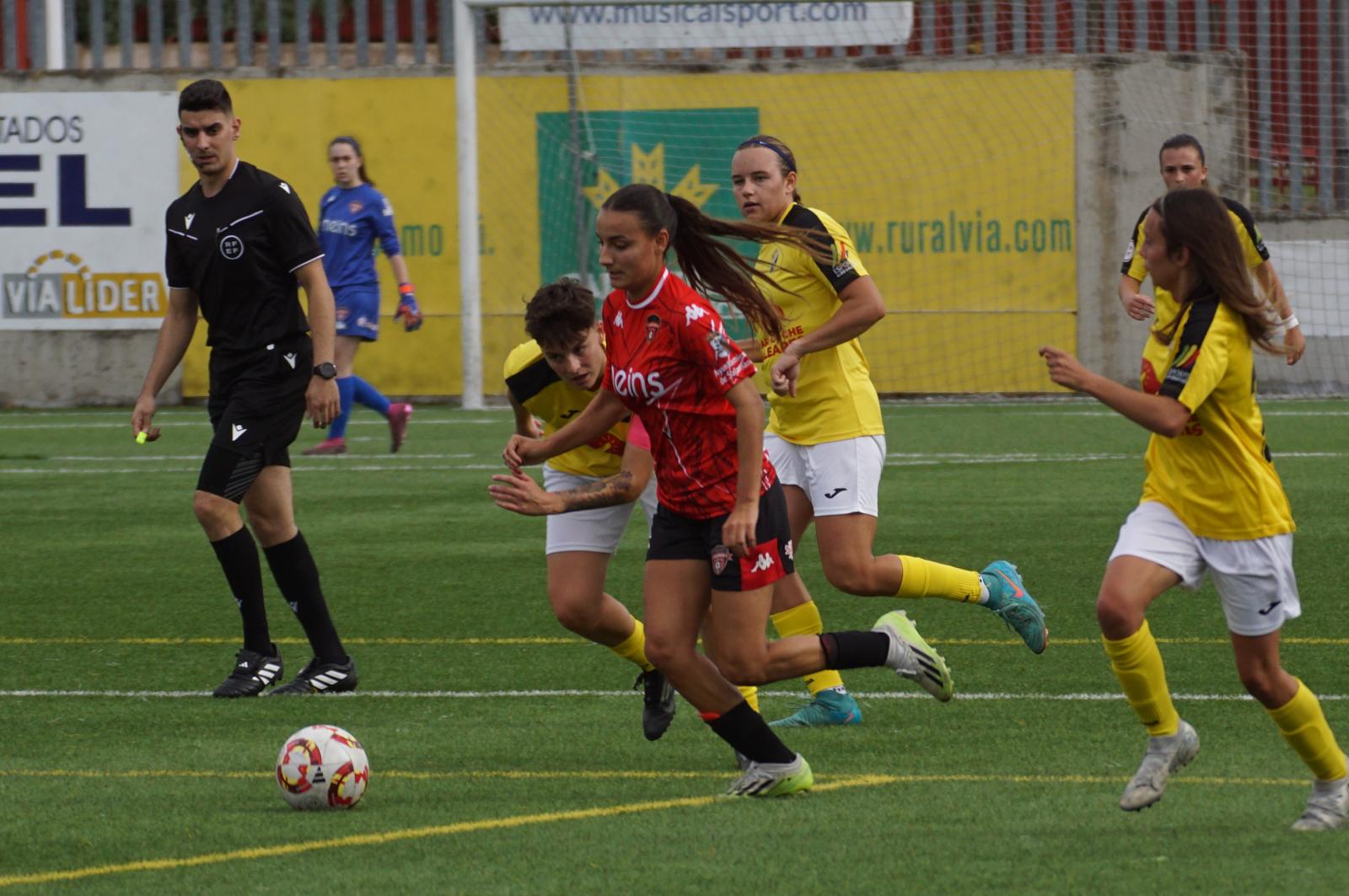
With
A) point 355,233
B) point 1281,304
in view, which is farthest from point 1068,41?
point 1281,304

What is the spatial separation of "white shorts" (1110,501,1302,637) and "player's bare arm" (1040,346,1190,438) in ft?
1.02

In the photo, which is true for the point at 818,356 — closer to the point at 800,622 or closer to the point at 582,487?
the point at 800,622

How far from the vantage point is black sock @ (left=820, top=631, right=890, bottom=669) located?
596cm

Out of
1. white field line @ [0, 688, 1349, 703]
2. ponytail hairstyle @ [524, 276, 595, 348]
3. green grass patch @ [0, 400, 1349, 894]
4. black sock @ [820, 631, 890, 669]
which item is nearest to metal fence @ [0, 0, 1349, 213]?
green grass patch @ [0, 400, 1349, 894]

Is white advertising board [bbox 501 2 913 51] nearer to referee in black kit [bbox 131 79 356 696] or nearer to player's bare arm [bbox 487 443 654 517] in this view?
referee in black kit [bbox 131 79 356 696]

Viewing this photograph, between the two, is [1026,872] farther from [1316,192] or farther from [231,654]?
[1316,192]

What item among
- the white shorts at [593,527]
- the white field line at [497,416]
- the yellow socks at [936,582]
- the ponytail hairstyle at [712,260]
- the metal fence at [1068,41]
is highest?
the metal fence at [1068,41]

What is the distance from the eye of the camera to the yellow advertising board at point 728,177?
18.9m

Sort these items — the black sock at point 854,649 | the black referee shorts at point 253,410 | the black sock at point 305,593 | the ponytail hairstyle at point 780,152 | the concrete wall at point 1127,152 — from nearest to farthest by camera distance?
the black sock at point 854,649 < the ponytail hairstyle at point 780,152 < the black referee shorts at point 253,410 < the black sock at point 305,593 < the concrete wall at point 1127,152

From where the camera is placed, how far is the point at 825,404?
23.1 ft

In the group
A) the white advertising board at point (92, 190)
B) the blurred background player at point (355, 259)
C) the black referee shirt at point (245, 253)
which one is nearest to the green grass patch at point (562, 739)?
the black referee shirt at point (245, 253)

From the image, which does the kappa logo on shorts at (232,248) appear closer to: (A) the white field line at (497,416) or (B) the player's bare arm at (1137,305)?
(B) the player's bare arm at (1137,305)

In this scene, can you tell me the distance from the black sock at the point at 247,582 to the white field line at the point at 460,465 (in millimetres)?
6818

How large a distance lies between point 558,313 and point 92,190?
14.3 m
